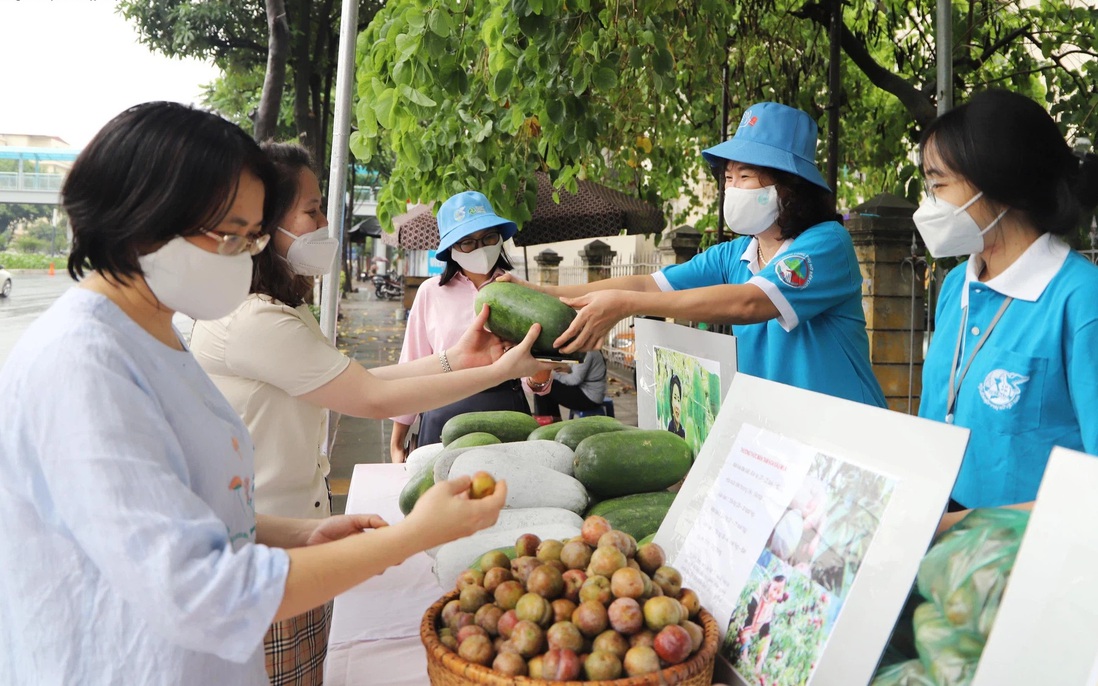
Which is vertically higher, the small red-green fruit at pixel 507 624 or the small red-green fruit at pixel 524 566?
the small red-green fruit at pixel 524 566

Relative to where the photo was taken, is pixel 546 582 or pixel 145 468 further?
pixel 546 582

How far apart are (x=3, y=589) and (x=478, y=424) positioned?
2.08m

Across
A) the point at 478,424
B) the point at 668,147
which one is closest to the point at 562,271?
the point at 668,147

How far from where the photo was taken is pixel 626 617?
149 cm

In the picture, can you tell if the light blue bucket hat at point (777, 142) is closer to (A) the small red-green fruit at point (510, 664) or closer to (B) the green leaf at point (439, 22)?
(B) the green leaf at point (439, 22)

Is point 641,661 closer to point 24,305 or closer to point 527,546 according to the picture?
point 527,546

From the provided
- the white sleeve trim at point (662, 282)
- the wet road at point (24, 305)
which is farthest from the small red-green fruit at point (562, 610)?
the wet road at point (24, 305)

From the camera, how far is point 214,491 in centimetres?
143

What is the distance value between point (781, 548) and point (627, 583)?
0.32 metres

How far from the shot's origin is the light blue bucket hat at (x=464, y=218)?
14.1 ft

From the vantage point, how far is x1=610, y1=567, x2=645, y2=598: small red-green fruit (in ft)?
5.07

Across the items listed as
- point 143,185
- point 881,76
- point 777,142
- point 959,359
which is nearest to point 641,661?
point 143,185

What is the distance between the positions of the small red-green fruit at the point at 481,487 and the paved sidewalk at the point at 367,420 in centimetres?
433

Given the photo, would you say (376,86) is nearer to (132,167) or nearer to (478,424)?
(478,424)
